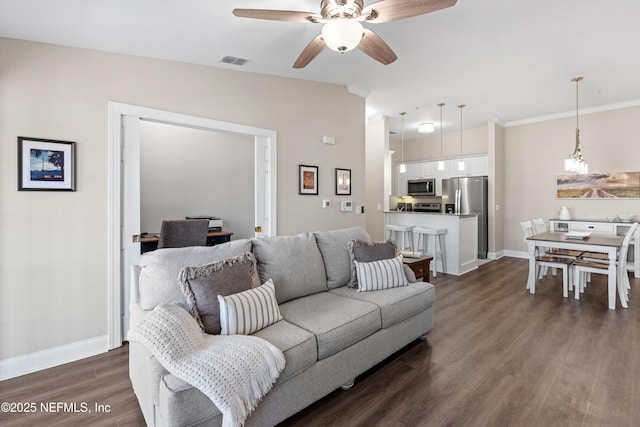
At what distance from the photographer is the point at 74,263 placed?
8.63 feet

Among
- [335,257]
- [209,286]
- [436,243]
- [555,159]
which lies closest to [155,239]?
[335,257]

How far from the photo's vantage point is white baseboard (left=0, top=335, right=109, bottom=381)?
7.75 ft

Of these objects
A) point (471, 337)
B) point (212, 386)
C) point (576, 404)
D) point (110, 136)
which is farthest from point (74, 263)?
point (576, 404)

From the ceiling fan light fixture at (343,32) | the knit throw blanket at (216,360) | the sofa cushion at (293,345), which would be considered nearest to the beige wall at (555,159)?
the ceiling fan light fixture at (343,32)

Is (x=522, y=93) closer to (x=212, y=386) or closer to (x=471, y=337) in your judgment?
(x=471, y=337)

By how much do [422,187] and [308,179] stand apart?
4366 mm

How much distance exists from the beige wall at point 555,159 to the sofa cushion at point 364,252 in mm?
5171

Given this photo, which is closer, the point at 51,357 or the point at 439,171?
the point at 51,357

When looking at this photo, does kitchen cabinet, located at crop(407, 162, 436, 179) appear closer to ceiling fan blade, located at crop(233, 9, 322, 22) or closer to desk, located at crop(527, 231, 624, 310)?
desk, located at crop(527, 231, 624, 310)

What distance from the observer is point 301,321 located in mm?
2068

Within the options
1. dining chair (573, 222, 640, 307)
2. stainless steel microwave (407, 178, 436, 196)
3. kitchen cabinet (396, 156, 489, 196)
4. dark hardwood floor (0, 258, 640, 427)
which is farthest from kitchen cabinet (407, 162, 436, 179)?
dark hardwood floor (0, 258, 640, 427)

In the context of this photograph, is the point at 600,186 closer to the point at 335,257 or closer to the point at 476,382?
the point at 476,382

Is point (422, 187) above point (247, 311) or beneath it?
above

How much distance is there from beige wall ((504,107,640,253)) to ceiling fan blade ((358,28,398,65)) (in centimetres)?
543
